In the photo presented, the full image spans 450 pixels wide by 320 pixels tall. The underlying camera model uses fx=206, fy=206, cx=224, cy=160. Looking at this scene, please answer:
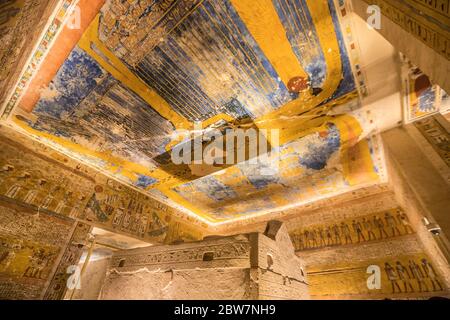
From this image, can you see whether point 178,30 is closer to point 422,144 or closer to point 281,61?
point 281,61

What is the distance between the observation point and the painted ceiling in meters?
2.70

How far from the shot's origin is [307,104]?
3818mm

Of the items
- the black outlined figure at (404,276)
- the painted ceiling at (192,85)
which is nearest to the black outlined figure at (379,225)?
the black outlined figure at (404,276)

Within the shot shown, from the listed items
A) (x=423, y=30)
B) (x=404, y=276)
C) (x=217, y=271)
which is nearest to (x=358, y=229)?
(x=404, y=276)

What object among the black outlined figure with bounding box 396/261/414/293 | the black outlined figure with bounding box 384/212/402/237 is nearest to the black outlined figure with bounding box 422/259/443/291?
the black outlined figure with bounding box 396/261/414/293

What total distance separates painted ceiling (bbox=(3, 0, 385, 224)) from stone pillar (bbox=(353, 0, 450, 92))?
105cm

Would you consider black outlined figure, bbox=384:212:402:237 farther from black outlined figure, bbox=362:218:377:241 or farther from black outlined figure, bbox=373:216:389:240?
black outlined figure, bbox=362:218:377:241

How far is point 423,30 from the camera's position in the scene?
149cm

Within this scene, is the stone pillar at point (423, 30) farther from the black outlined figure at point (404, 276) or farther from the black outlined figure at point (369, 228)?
the black outlined figure at point (369, 228)

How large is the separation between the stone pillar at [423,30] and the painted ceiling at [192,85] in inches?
41.5

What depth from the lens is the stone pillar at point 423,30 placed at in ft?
4.33

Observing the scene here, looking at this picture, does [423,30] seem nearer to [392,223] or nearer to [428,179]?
[428,179]

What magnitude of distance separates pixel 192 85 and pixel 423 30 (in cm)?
281
